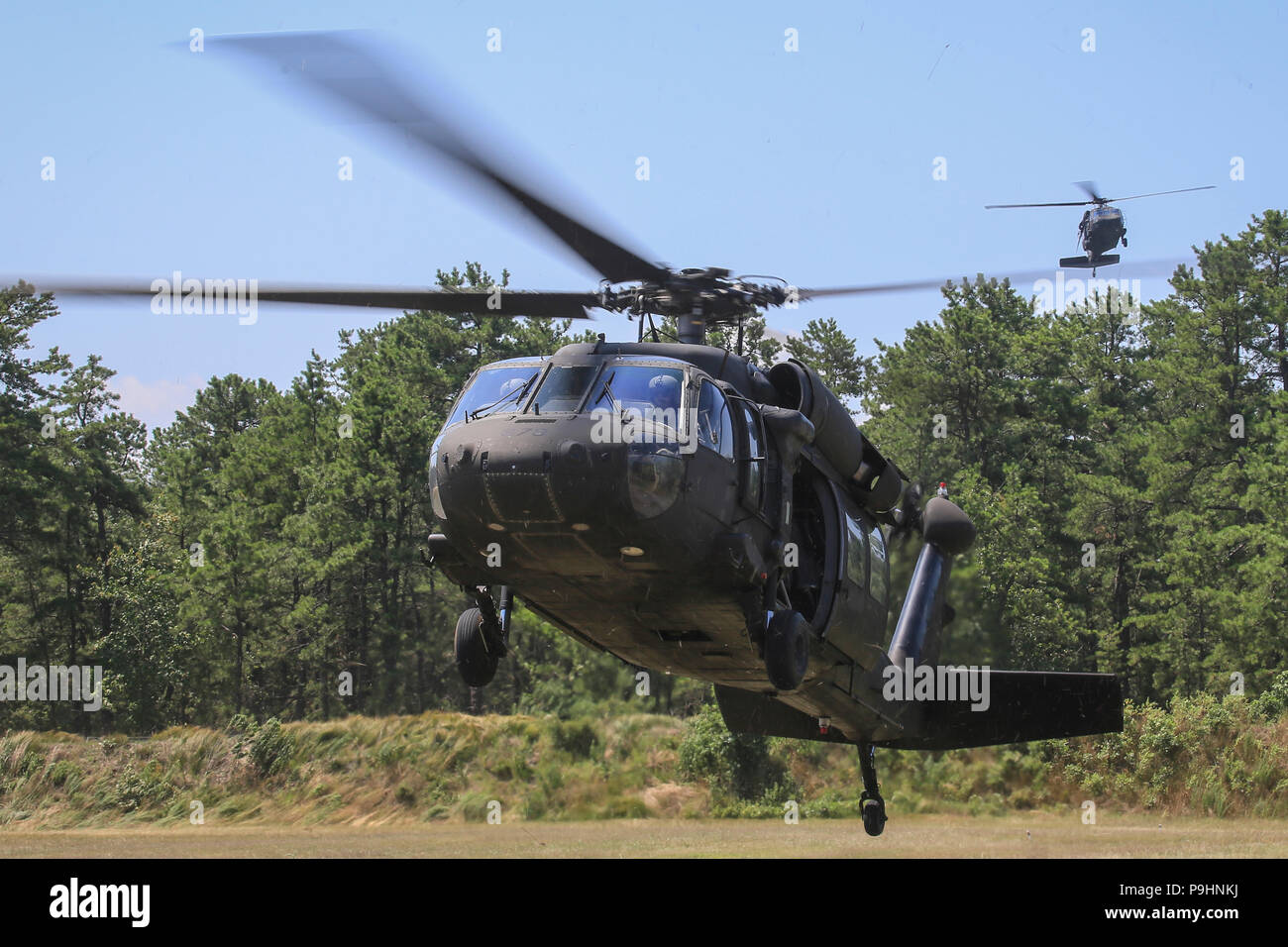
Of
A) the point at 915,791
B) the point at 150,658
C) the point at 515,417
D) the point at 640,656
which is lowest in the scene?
the point at 915,791

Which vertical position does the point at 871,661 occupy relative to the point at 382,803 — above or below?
above

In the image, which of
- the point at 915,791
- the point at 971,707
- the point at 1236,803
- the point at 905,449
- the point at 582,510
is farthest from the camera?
the point at 905,449

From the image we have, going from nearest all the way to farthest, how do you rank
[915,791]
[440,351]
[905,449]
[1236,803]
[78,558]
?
[1236,803], [915,791], [905,449], [78,558], [440,351]

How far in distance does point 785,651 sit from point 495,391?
115 inches

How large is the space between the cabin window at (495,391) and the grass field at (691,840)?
1231cm

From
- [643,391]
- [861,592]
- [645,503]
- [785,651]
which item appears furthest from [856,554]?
[645,503]

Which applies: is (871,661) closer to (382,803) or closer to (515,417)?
(515,417)

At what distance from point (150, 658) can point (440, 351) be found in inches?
648

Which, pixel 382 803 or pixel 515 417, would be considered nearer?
pixel 515 417

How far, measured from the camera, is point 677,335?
11.2 m

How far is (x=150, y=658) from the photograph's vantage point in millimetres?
41812

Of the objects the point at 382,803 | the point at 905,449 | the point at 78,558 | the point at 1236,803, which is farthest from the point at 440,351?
the point at 1236,803

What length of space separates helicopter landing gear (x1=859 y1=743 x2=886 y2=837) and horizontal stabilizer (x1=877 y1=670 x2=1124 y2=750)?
26 centimetres

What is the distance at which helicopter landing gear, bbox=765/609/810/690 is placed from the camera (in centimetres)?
983
